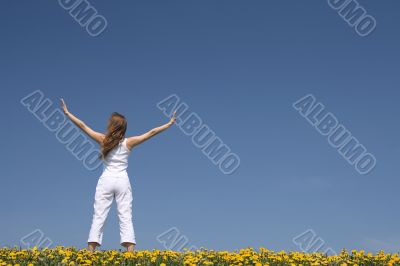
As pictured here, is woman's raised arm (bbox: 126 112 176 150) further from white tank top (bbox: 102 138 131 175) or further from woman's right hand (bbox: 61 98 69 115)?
woman's right hand (bbox: 61 98 69 115)

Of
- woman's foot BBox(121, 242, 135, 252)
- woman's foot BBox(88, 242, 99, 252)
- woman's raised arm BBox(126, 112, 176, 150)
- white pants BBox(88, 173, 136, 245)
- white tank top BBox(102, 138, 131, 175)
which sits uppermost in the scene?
woman's raised arm BBox(126, 112, 176, 150)

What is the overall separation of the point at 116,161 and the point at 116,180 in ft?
1.47

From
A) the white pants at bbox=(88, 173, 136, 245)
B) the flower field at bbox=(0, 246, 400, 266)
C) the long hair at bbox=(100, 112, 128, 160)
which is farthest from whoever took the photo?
the long hair at bbox=(100, 112, 128, 160)

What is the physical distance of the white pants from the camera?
32.8ft

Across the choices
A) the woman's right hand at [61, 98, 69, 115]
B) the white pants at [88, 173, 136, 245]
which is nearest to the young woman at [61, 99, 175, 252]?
the white pants at [88, 173, 136, 245]

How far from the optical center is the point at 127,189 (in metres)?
10.2

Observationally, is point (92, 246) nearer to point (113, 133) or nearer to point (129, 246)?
point (129, 246)

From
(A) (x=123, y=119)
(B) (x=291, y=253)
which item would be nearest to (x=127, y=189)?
(A) (x=123, y=119)

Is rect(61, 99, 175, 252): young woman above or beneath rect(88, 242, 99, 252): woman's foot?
above

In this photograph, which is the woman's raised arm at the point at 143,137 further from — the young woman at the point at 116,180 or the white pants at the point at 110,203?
the white pants at the point at 110,203

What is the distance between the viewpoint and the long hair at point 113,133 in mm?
10312

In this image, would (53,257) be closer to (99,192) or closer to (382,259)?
(99,192)

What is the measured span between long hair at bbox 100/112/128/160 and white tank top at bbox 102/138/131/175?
0.09 meters

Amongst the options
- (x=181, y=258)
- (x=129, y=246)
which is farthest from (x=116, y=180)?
(x=181, y=258)
